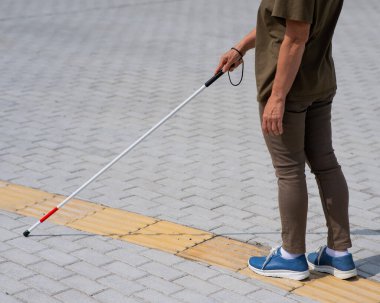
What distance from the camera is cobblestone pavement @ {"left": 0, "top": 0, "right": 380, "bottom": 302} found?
14.1ft

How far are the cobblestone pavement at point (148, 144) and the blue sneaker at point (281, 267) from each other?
133 mm

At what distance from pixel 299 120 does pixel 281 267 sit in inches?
30.3

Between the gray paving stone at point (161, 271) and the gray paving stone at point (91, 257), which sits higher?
the gray paving stone at point (161, 271)

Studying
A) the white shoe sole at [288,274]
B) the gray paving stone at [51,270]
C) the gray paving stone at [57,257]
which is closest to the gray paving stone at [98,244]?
the gray paving stone at [57,257]

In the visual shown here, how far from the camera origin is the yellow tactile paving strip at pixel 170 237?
411 centimetres

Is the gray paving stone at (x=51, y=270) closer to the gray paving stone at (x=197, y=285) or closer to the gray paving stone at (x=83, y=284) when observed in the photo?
the gray paving stone at (x=83, y=284)

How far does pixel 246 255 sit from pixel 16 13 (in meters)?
9.15

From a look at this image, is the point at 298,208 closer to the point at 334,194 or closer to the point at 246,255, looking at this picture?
the point at 334,194

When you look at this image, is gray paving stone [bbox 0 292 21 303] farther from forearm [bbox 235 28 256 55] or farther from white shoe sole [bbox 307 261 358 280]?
forearm [bbox 235 28 256 55]

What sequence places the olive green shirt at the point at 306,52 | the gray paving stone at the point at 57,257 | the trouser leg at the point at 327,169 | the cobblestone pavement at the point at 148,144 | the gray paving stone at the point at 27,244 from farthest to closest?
the gray paving stone at the point at 27,244
the gray paving stone at the point at 57,257
the cobblestone pavement at the point at 148,144
the trouser leg at the point at 327,169
the olive green shirt at the point at 306,52

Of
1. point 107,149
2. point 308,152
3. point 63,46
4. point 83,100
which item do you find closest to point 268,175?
point 107,149

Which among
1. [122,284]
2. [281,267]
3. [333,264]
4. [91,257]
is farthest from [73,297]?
[333,264]

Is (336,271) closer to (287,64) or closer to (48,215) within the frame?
(287,64)

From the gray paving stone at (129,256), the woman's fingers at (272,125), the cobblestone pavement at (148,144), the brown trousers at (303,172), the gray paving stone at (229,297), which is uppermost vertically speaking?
the woman's fingers at (272,125)
